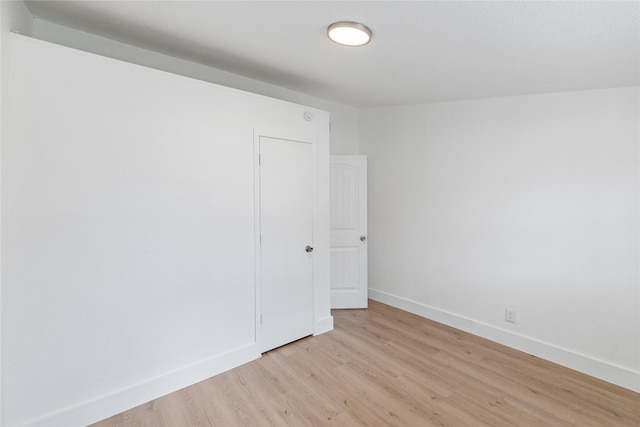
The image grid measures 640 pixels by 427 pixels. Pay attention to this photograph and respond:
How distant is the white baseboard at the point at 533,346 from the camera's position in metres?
2.42

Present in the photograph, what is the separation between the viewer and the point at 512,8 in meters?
1.59

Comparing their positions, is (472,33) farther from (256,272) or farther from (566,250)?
(256,272)

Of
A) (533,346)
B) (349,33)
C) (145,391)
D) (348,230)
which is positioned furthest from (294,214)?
(533,346)

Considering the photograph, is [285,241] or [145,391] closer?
[145,391]

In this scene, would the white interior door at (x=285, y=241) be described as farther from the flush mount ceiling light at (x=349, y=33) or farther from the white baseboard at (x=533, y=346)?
the white baseboard at (x=533, y=346)

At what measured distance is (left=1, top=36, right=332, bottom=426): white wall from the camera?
1.75 m

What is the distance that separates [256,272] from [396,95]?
238cm

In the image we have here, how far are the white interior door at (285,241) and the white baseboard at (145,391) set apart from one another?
27cm

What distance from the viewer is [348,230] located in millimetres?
3859

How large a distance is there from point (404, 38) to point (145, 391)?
2.99m

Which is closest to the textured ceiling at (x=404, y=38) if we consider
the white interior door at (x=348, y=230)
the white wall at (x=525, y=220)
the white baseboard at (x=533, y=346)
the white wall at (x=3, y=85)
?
the white wall at (x=3, y=85)

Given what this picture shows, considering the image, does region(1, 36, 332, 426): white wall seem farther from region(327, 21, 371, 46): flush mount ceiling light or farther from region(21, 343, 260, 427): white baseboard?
region(327, 21, 371, 46): flush mount ceiling light

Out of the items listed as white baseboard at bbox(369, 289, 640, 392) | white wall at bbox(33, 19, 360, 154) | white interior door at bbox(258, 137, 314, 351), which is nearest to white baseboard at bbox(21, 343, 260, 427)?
white interior door at bbox(258, 137, 314, 351)

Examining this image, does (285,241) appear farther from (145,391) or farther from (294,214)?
(145,391)
